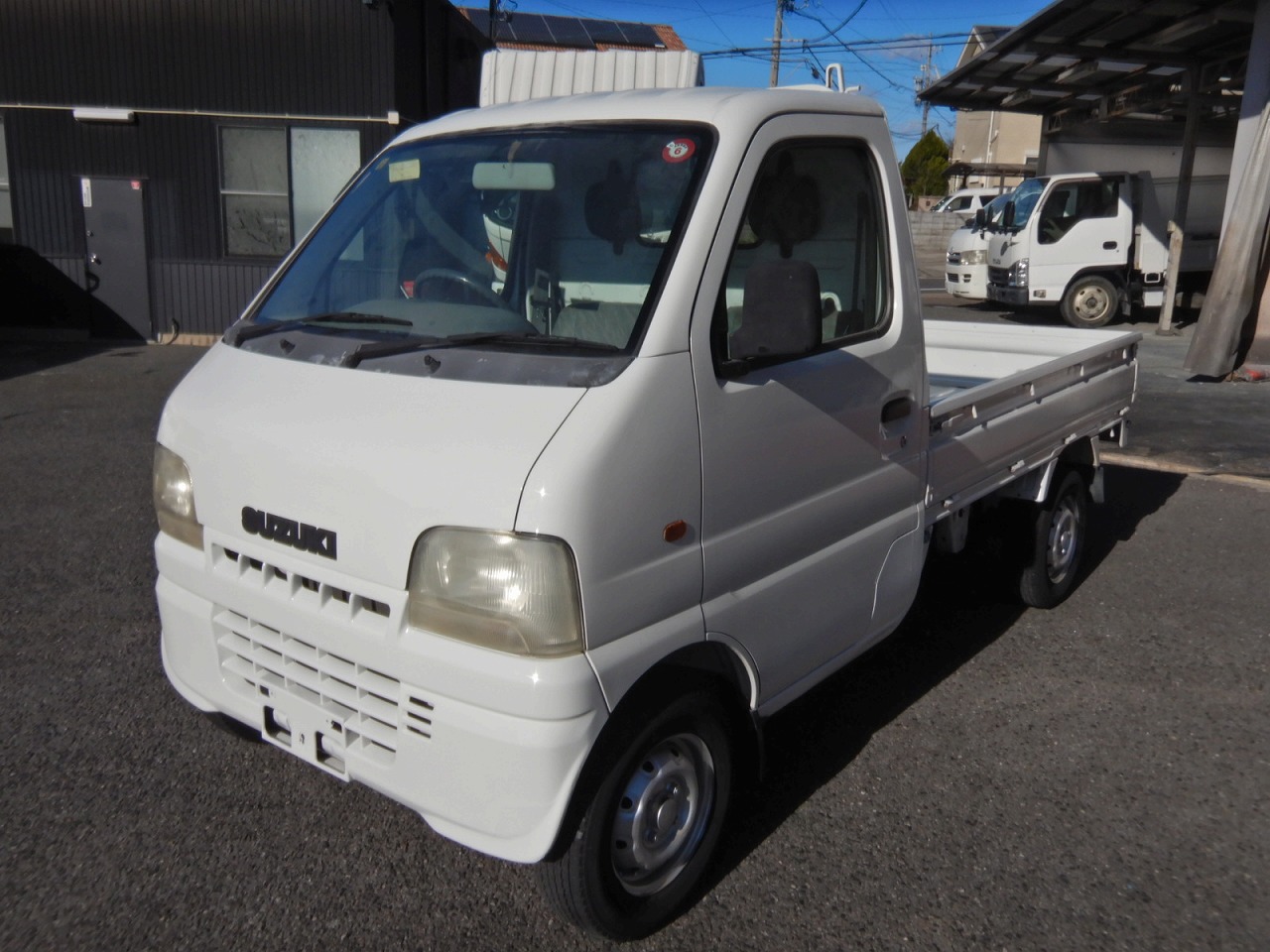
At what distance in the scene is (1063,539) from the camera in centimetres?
546

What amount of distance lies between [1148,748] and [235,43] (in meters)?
13.8

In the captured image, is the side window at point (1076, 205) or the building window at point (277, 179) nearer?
the building window at point (277, 179)

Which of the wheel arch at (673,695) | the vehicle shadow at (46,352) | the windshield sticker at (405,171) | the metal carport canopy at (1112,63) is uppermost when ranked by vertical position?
the metal carport canopy at (1112,63)

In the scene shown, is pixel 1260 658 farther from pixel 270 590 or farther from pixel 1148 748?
pixel 270 590

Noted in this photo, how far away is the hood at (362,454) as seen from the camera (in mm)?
2471

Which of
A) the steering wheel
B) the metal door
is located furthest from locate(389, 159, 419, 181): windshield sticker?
the metal door

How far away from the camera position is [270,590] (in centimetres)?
279

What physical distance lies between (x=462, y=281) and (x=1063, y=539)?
11.7 feet

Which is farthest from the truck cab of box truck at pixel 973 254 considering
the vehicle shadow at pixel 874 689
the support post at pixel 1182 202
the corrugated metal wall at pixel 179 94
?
the vehicle shadow at pixel 874 689

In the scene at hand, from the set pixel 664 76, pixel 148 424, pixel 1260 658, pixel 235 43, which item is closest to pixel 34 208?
pixel 235 43

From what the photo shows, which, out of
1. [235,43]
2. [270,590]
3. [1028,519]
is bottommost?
[1028,519]

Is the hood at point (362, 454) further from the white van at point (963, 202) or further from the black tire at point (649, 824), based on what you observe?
the white van at point (963, 202)

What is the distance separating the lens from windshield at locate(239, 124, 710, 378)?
2910mm

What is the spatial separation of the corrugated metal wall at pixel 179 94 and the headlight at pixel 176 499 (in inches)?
463
